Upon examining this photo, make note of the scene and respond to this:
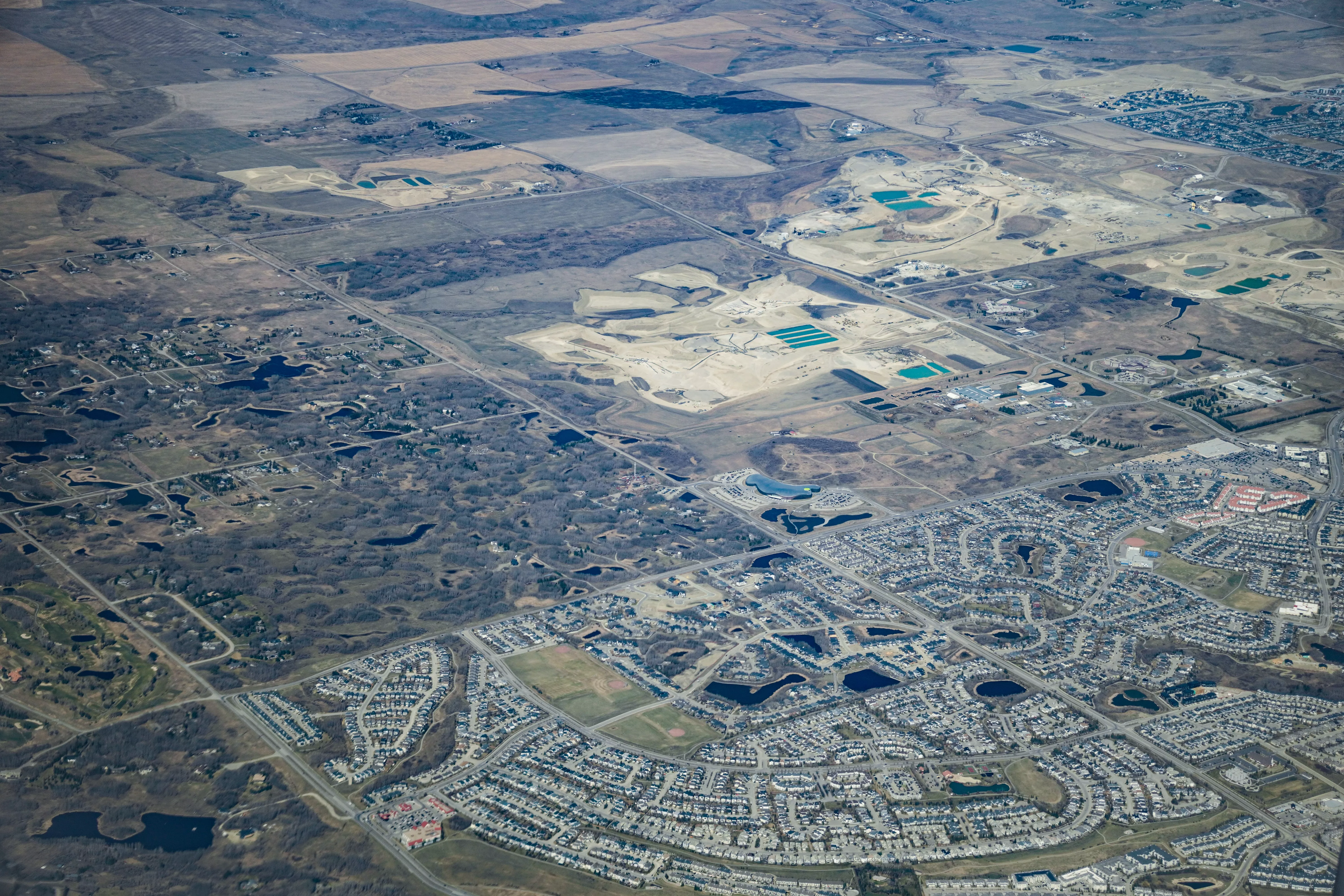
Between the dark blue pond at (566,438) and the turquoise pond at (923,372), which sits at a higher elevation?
the turquoise pond at (923,372)

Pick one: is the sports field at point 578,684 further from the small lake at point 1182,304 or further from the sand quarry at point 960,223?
the small lake at point 1182,304

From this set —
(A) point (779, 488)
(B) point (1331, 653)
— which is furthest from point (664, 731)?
(B) point (1331, 653)

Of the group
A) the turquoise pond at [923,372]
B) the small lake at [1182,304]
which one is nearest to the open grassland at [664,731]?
the turquoise pond at [923,372]

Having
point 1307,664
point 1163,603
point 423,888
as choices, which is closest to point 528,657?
point 423,888

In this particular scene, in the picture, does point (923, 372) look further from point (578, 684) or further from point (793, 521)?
point (578, 684)

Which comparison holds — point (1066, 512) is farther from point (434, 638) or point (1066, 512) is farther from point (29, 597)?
point (29, 597)

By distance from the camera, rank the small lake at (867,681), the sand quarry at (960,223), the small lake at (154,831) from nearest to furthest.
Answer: the small lake at (154,831) → the small lake at (867,681) → the sand quarry at (960,223)
